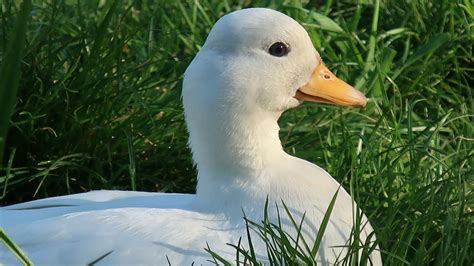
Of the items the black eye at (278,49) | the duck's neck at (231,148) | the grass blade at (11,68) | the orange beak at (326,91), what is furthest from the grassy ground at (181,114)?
the grass blade at (11,68)

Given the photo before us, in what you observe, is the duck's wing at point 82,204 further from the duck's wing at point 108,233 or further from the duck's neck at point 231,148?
the duck's neck at point 231,148

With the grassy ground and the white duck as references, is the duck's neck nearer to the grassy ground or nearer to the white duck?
the white duck

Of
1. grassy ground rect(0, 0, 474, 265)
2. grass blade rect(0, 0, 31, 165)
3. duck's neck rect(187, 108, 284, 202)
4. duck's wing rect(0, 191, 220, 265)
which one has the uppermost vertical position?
grass blade rect(0, 0, 31, 165)

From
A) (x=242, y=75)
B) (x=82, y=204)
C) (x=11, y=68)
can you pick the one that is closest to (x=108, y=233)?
(x=82, y=204)

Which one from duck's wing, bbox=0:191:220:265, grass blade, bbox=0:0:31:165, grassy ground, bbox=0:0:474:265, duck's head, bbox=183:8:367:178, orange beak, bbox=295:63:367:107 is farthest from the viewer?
grassy ground, bbox=0:0:474:265

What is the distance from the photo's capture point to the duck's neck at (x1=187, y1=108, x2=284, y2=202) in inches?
103

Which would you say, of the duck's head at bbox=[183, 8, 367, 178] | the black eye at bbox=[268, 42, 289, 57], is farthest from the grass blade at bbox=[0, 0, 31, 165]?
the black eye at bbox=[268, 42, 289, 57]

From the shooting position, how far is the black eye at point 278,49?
106 inches

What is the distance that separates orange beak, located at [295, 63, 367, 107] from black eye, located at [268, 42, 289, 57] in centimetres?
14

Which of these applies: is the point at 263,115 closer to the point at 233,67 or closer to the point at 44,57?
the point at 233,67

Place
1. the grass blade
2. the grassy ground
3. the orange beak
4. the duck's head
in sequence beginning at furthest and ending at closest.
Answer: the grassy ground < the orange beak < the duck's head < the grass blade

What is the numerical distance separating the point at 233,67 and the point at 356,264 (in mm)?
602

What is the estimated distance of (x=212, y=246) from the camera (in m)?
2.43

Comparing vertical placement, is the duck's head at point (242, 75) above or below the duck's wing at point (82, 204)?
above
